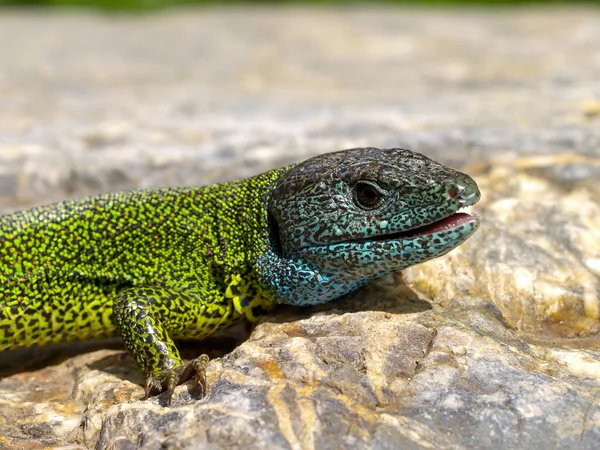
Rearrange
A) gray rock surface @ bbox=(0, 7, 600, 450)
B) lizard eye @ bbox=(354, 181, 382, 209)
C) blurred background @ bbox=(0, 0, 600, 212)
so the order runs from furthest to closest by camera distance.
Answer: blurred background @ bbox=(0, 0, 600, 212) → lizard eye @ bbox=(354, 181, 382, 209) → gray rock surface @ bbox=(0, 7, 600, 450)

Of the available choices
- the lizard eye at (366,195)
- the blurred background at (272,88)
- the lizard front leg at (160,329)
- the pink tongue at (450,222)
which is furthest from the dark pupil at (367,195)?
the blurred background at (272,88)

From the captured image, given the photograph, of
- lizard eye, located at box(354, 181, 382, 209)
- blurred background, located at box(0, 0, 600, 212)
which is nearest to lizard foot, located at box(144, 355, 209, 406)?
lizard eye, located at box(354, 181, 382, 209)

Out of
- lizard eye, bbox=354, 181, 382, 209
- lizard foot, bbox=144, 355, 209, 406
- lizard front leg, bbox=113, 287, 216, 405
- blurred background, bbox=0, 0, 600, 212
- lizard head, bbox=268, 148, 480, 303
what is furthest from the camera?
blurred background, bbox=0, 0, 600, 212

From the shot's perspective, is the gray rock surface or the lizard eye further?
the lizard eye

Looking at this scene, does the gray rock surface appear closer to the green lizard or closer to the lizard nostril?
the green lizard

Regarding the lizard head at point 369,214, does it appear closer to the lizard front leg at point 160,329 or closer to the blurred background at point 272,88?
the lizard front leg at point 160,329

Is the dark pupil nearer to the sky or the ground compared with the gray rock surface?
nearer to the sky

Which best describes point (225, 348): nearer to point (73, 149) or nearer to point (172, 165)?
point (172, 165)

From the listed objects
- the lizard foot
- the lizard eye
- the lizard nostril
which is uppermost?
the lizard nostril
